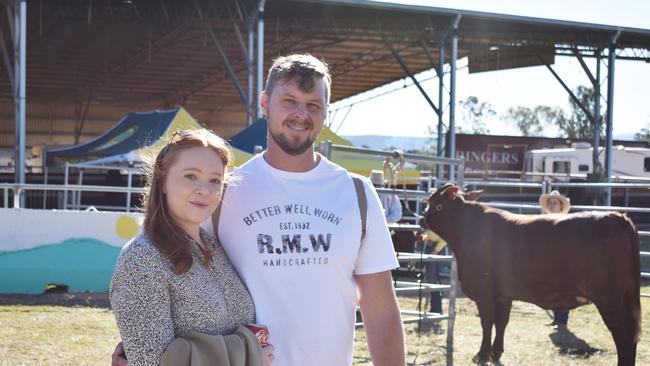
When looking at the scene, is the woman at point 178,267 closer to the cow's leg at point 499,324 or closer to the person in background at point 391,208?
the cow's leg at point 499,324

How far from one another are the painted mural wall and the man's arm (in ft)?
27.5

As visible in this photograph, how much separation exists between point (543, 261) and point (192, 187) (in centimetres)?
541

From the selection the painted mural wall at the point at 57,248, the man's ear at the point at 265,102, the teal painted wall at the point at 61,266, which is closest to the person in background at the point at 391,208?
the painted mural wall at the point at 57,248

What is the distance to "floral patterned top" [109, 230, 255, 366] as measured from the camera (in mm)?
1995

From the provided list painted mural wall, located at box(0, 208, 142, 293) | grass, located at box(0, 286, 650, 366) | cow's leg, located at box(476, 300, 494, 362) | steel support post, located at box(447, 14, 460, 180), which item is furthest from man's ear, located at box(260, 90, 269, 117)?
steel support post, located at box(447, 14, 460, 180)

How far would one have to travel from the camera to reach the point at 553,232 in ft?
23.1

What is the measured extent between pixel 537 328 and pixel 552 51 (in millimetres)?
15895

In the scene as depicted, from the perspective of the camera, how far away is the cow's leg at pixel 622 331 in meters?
6.57

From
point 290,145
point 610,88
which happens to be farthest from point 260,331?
point 610,88

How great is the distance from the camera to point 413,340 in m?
8.41

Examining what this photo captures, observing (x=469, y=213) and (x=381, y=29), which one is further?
(x=381, y=29)

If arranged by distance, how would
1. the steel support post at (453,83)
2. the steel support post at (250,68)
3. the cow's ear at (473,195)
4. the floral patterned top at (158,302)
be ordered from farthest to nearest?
1. the steel support post at (453,83)
2. the steel support post at (250,68)
3. the cow's ear at (473,195)
4. the floral patterned top at (158,302)

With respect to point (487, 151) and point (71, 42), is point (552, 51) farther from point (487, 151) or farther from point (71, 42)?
point (71, 42)

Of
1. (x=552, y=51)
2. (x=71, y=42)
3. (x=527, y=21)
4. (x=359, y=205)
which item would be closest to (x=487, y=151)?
(x=552, y=51)
